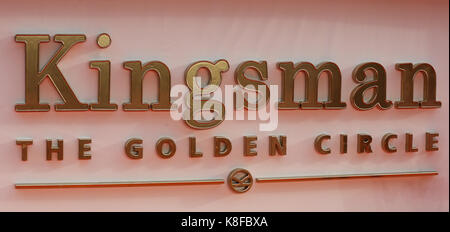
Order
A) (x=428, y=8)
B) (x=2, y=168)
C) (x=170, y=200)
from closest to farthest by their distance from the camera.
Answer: (x=2, y=168) → (x=170, y=200) → (x=428, y=8)

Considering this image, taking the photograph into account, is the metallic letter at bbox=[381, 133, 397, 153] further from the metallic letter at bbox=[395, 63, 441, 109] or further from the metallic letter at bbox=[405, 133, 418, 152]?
the metallic letter at bbox=[395, 63, 441, 109]

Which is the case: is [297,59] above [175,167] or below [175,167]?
above

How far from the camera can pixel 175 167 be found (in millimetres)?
3436

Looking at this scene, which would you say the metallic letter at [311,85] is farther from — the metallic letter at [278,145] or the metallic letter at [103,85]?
the metallic letter at [103,85]

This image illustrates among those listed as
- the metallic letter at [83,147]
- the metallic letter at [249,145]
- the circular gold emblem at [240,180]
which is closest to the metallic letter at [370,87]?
the metallic letter at [249,145]

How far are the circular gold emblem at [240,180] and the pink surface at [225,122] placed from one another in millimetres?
65

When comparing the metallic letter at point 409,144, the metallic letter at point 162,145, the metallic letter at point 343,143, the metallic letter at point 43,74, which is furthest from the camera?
the metallic letter at point 409,144

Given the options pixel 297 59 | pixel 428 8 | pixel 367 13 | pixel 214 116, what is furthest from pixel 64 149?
A: pixel 428 8

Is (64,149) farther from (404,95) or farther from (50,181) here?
(404,95)

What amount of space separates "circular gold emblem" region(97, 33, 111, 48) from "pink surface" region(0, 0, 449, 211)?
0.04m

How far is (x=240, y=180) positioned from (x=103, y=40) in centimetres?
144

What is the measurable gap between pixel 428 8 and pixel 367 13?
1.76 ft

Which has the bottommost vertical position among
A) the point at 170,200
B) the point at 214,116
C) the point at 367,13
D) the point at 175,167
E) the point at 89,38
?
the point at 170,200

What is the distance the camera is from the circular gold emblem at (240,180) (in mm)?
3473
